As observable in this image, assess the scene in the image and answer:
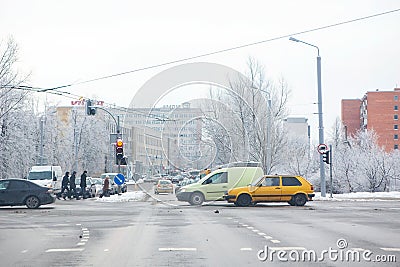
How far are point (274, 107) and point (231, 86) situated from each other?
455cm

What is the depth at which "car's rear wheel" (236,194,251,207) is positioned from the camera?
2844 cm

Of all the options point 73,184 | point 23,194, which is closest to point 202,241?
point 23,194

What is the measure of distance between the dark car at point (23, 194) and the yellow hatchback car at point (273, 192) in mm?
8674

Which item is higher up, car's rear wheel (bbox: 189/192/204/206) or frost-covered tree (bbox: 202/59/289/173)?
frost-covered tree (bbox: 202/59/289/173)

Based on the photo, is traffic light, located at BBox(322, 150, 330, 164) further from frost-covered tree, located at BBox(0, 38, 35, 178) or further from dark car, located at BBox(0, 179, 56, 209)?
frost-covered tree, located at BBox(0, 38, 35, 178)

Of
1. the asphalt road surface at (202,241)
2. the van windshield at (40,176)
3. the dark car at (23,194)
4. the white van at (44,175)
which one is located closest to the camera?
the asphalt road surface at (202,241)

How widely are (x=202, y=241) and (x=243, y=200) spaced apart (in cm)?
1482

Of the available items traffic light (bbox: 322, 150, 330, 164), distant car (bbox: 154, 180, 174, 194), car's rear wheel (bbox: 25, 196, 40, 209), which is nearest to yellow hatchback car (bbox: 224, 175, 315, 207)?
traffic light (bbox: 322, 150, 330, 164)

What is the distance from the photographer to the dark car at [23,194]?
28.1 metres

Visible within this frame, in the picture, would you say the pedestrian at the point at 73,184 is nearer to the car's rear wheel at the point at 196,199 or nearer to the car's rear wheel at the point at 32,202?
the car's rear wheel at the point at 32,202

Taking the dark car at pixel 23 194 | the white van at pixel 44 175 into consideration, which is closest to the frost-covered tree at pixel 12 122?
the white van at pixel 44 175

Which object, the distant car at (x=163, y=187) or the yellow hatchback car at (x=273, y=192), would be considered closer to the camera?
the yellow hatchback car at (x=273, y=192)

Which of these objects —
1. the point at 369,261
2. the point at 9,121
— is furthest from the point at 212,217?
the point at 9,121

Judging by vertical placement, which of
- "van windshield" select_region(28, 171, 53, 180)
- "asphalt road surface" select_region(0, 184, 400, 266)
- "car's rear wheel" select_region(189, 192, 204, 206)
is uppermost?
"van windshield" select_region(28, 171, 53, 180)
